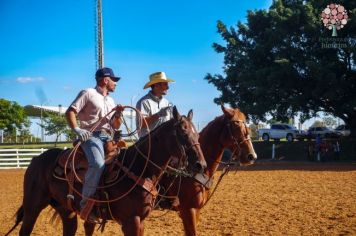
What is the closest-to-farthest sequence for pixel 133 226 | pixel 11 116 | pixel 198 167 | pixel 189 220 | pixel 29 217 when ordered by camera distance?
1. pixel 198 167
2. pixel 133 226
3. pixel 29 217
4. pixel 189 220
5. pixel 11 116

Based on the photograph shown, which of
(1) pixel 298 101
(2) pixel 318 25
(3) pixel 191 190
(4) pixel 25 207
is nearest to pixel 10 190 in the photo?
(4) pixel 25 207

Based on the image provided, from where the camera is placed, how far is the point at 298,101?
28281 millimetres

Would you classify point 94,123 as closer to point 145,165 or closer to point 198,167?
point 145,165

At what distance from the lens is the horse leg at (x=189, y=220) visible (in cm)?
612

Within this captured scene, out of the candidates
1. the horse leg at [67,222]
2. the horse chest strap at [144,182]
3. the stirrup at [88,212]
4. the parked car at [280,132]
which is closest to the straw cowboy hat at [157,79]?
the horse chest strap at [144,182]

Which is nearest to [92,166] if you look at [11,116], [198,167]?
[198,167]

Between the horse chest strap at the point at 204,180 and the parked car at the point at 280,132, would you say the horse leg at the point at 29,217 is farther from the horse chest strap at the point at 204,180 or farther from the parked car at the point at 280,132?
the parked car at the point at 280,132

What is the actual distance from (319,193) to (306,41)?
19.0 metres

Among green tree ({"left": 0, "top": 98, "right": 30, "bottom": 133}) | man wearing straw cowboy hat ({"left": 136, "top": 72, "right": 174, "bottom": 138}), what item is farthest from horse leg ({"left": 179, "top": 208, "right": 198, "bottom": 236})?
green tree ({"left": 0, "top": 98, "right": 30, "bottom": 133})

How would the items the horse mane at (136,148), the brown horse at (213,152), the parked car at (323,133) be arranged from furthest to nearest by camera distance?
the parked car at (323,133), the brown horse at (213,152), the horse mane at (136,148)

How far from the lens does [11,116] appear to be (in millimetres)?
56219

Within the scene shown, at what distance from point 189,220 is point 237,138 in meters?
1.57

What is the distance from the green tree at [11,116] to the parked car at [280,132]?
34.4 meters

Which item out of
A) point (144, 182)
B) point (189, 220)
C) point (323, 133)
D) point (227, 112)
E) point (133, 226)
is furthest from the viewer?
point (323, 133)
